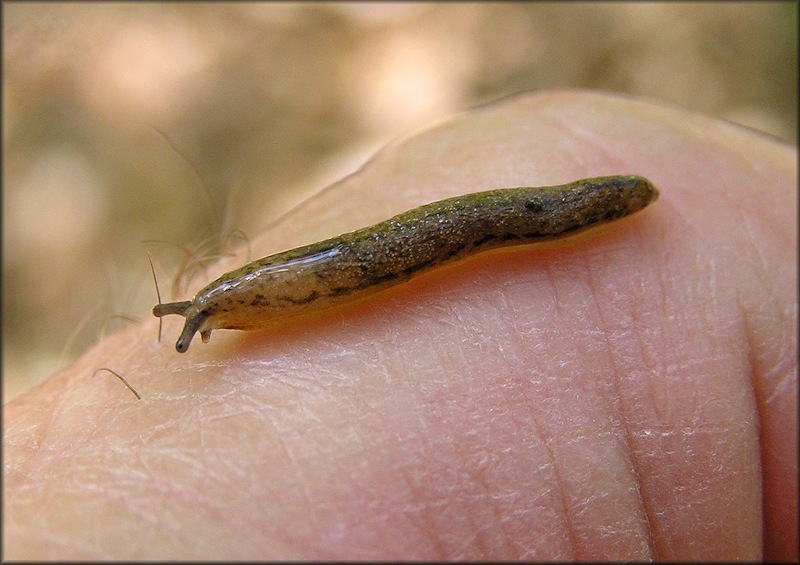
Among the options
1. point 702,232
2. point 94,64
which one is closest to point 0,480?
point 702,232

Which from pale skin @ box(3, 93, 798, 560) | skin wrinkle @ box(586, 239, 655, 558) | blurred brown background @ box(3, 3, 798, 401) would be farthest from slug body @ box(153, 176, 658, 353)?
blurred brown background @ box(3, 3, 798, 401)

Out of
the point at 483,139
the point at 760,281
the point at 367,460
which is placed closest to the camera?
the point at 367,460

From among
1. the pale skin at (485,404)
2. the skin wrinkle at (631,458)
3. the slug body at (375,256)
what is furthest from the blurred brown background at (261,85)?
the skin wrinkle at (631,458)

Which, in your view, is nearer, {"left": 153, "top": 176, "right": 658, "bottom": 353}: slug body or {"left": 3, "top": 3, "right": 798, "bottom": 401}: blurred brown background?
{"left": 153, "top": 176, "right": 658, "bottom": 353}: slug body

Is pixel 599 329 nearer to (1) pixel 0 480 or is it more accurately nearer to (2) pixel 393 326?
(2) pixel 393 326

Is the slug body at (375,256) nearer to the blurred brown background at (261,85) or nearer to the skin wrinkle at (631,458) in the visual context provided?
the skin wrinkle at (631,458)

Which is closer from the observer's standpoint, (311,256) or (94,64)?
(311,256)

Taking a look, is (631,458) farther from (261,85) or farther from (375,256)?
(261,85)

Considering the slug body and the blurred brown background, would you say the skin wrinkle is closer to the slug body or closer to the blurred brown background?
the slug body
